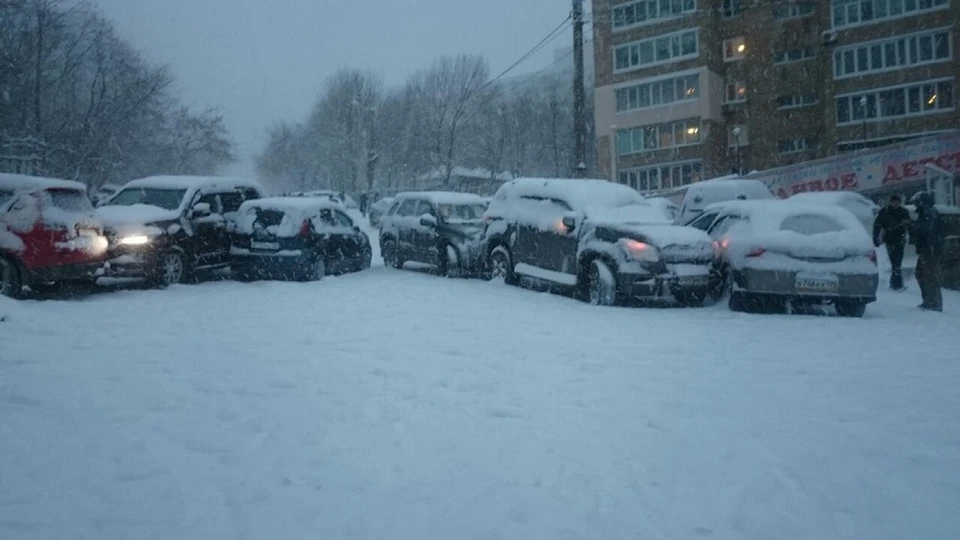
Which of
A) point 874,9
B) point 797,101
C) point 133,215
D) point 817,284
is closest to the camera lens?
point 817,284

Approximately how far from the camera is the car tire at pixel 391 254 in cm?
1728

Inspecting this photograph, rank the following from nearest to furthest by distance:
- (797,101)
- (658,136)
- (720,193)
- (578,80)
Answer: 1. (578,80)
2. (720,193)
3. (797,101)
4. (658,136)

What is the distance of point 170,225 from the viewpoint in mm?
13164

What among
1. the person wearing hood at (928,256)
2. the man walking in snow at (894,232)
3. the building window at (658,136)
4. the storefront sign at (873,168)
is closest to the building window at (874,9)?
the building window at (658,136)

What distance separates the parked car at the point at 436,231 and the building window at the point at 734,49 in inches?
1498

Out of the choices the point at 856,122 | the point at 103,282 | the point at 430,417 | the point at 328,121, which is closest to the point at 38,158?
the point at 103,282

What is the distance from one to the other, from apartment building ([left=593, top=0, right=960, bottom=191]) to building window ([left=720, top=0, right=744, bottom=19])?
0.29 feet

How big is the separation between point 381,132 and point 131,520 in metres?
61.6

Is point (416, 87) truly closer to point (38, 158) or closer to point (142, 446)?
point (38, 158)

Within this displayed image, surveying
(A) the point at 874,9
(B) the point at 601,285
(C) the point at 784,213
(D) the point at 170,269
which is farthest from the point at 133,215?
(A) the point at 874,9

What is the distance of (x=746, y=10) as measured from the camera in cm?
4769

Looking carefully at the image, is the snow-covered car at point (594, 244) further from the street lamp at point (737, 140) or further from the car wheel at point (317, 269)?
the street lamp at point (737, 140)

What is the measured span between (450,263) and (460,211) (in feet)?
4.31

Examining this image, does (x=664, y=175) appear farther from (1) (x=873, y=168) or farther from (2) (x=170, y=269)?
(2) (x=170, y=269)
